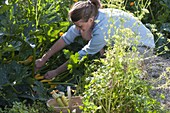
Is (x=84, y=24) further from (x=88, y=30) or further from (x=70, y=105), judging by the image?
(x=70, y=105)

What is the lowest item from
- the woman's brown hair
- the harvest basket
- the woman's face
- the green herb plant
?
the harvest basket

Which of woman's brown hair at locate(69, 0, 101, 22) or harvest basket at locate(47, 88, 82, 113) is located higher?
woman's brown hair at locate(69, 0, 101, 22)

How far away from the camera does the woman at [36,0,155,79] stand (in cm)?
414

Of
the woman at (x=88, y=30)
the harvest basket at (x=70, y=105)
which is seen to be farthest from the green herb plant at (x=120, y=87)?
the woman at (x=88, y=30)

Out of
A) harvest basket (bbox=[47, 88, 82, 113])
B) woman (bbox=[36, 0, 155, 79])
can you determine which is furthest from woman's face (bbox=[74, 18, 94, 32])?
harvest basket (bbox=[47, 88, 82, 113])

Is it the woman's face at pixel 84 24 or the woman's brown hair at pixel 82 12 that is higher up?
the woman's brown hair at pixel 82 12

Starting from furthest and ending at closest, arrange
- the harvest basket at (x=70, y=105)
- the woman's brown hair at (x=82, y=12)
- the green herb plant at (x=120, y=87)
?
the woman's brown hair at (x=82, y=12), the harvest basket at (x=70, y=105), the green herb plant at (x=120, y=87)

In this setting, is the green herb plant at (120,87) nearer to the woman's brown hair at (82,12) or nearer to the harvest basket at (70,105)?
the harvest basket at (70,105)

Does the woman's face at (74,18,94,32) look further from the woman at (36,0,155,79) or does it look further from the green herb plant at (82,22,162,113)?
the green herb plant at (82,22,162,113)

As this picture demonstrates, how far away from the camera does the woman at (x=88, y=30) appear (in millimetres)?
4141

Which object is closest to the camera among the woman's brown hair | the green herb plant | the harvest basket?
the green herb plant

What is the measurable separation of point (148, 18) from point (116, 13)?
86.7 inches

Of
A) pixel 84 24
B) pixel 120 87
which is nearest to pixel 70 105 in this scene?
pixel 120 87

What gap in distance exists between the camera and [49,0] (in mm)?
4625
